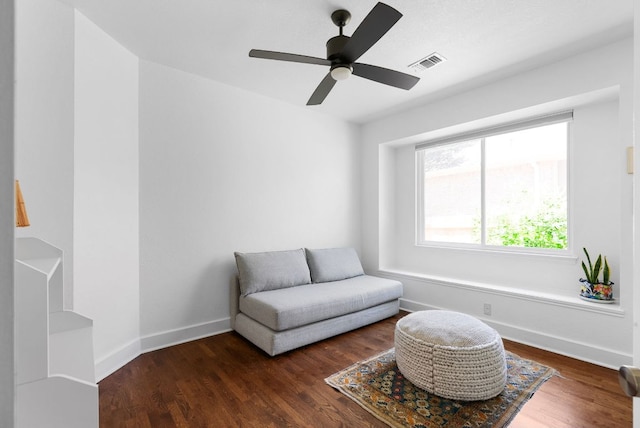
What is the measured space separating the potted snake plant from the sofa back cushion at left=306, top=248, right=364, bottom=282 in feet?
7.46

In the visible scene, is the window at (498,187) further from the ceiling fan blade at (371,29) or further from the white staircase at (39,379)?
the white staircase at (39,379)

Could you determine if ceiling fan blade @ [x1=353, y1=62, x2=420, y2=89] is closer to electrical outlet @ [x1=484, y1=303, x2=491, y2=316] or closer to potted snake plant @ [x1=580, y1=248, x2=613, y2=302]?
potted snake plant @ [x1=580, y1=248, x2=613, y2=302]

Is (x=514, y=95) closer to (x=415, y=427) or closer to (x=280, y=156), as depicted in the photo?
(x=280, y=156)

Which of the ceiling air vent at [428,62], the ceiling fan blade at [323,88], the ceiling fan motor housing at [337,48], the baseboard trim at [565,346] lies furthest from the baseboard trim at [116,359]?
the ceiling air vent at [428,62]

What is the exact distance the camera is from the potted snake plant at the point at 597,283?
2523 mm

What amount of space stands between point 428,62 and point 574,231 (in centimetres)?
220

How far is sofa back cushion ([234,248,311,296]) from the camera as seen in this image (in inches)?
116

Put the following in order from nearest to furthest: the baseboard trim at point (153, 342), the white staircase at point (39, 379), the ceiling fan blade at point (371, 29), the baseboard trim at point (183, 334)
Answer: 1. the white staircase at point (39, 379)
2. the ceiling fan blade at point (371, 29)
3. the baseboard trim at point (153, 342)
4. the baseboard trim at point (183, 334)

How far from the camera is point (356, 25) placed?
2174 millimetres

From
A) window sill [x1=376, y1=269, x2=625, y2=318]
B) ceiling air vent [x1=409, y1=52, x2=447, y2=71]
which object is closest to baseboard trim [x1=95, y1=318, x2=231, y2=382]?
window sill [x1=376, y1=269, x2=625, y2=318]

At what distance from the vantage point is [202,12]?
2.04m

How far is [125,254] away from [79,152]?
88cm

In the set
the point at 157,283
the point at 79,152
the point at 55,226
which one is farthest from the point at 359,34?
the point at 157,283

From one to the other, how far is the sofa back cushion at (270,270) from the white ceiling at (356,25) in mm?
1883
